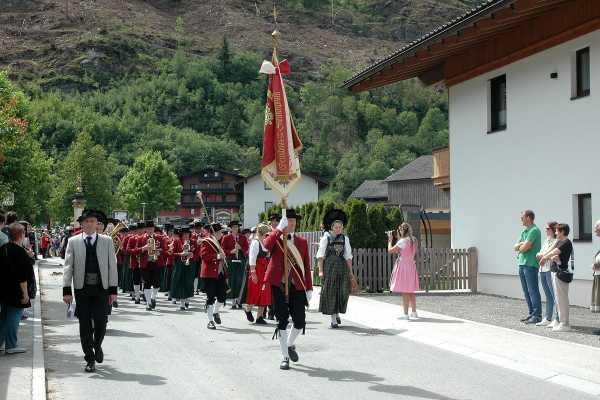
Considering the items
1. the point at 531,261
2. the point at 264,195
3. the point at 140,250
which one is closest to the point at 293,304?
the point at 531,261

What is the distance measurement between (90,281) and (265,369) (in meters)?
2.45

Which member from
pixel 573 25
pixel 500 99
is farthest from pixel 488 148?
pixel 573 25

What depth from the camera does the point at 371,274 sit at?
24125 millimetres

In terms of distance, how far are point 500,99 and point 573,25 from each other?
4738 millimetres

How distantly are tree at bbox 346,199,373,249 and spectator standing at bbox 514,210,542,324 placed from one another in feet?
32.9

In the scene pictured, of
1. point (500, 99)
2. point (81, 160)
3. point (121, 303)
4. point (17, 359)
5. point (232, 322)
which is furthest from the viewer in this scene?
point (81, 160)

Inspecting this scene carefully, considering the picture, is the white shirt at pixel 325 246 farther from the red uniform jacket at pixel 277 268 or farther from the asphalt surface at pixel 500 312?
the red uniform jacket at pixel 277 268

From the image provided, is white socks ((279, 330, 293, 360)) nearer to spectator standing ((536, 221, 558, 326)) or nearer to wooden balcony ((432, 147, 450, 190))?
Answer: spectator standing ((536, 221, 558, 326))

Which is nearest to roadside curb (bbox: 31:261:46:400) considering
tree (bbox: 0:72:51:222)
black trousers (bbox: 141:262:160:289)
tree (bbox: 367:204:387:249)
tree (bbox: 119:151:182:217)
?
black trousers (bbox: 141:262:160:289)

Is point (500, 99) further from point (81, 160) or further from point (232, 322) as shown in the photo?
point (81, 160)

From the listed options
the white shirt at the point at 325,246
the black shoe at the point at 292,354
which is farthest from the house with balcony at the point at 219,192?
the black shoe at the point at 292,354

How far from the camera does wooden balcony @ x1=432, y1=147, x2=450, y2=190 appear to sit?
26953mm

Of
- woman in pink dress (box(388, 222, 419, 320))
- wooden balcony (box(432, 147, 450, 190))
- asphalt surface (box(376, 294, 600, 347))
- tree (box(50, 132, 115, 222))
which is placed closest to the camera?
asphalt surface (box(376, 294, 600, 347))

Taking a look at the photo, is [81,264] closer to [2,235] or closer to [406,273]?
[2,235]
